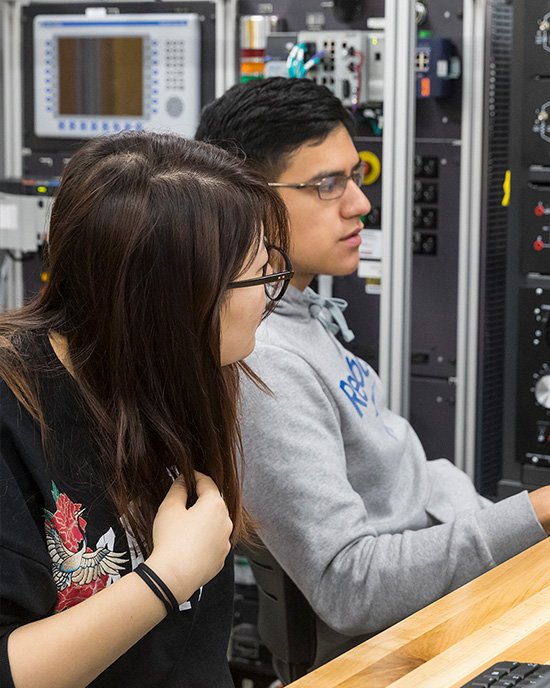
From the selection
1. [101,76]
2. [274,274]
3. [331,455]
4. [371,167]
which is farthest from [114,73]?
[274,274]

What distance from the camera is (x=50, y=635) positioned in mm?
895

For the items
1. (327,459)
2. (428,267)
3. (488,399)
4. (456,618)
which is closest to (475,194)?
(428,267)

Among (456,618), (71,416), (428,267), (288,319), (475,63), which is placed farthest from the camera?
(428,267)

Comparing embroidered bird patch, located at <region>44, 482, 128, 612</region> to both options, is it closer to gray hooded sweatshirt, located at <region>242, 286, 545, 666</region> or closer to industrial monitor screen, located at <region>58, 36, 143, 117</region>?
gray hooded sweatshirt, located at <region>242, 286, 545, 666</region>

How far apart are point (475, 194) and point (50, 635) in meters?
1.94

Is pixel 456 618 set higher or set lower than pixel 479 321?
lower

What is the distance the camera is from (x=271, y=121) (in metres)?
1.62

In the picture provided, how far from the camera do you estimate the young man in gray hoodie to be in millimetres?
1349

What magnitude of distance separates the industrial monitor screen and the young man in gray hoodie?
1536 mm

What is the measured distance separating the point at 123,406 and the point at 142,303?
0.11m

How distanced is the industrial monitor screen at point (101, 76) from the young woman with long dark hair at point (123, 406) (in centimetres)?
213

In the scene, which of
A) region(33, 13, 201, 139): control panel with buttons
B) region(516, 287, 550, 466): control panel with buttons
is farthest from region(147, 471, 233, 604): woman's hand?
region(33, 13, 201, 139): control panel with buttons

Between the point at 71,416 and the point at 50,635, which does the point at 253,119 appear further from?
the point at 50,635

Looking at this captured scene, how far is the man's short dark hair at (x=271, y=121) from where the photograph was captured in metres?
1.62
